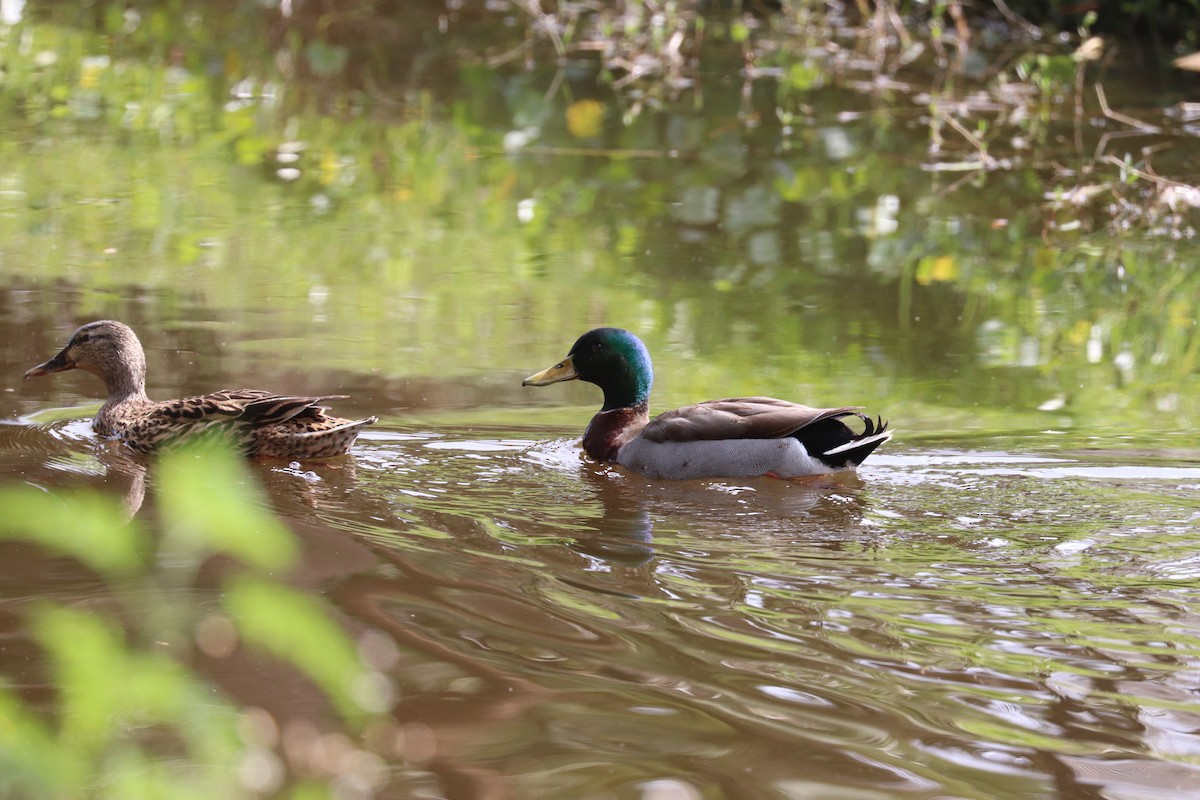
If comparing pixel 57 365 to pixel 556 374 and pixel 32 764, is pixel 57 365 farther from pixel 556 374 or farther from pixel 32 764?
pixel 32 764

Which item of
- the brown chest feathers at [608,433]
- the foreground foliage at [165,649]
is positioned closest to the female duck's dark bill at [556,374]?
the brown chest feathers at [608,433]

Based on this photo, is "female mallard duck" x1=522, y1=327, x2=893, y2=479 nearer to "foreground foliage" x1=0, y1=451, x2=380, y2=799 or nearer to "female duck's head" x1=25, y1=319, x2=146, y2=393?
"foreground foliage" x1=0, y1=451, x2=380, y2=799

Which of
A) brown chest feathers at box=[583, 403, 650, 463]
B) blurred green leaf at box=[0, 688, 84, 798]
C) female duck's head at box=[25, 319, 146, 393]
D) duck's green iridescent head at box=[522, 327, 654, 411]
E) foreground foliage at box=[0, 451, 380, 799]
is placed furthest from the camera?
duck's green iridescent head at box=[522, 327, 654, 411]

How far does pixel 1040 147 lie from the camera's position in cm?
1262

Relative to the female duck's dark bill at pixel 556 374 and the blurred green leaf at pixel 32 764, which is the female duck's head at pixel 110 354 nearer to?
the female duck's dark bill at pixel 556 374

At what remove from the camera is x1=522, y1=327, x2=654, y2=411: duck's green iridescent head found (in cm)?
691

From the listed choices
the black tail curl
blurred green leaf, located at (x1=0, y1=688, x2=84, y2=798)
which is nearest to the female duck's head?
the black tail curl

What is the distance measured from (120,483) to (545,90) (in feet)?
29.5

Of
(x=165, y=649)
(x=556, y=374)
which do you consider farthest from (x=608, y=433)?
(x=165, y=649)

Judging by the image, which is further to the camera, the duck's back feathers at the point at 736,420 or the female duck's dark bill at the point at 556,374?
the female duck's dark bill at the point at 556,374

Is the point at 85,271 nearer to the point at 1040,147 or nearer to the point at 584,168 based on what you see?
the point at 584,168

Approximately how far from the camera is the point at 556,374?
7.01 m

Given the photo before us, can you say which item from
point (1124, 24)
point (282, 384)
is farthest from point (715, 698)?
point (1124, 24)

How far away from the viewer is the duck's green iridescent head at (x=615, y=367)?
6914 mm
